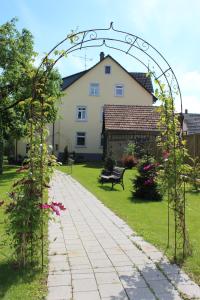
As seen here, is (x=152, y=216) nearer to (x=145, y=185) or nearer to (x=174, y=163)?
(x=145, y=185)

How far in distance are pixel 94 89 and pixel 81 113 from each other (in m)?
A: 2.74

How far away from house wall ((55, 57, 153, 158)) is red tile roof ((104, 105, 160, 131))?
8433 mm

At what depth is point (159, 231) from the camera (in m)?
8.52

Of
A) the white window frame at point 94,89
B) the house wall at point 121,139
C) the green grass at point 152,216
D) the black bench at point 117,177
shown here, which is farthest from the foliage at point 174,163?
the white window frame at point 94,89

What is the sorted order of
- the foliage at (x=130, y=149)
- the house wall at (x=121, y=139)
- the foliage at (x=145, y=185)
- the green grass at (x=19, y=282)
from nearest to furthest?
the green grass at (x=19, y=282)
the foliage at (x=145, y=185)
the foliage at (x=130, y=149)
the house wall at (x=121, y=139)

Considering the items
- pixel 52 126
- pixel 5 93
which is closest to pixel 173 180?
pixel 5 93

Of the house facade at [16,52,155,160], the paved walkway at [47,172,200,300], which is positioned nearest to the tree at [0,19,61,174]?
the house facade at [16,52,155,160]

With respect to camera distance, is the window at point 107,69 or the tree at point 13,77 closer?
the tree at point 13,77

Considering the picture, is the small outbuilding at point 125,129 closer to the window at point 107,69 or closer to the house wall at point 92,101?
the house wall at point 92,101

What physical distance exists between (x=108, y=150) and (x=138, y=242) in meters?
23.9

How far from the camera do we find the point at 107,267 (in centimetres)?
596

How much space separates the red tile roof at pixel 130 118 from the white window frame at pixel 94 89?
9.06 meters

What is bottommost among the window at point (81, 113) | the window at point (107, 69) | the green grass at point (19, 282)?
the green grass at point (19, 282)

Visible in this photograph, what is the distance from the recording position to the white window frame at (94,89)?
4278 centimetres
